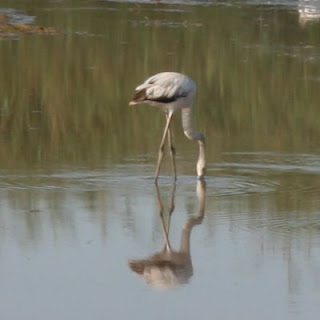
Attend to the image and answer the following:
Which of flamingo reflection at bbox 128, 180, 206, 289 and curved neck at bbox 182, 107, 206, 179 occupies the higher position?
curved neck at bbox 182, 107, 206, 179

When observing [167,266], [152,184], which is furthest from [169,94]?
[167,266]

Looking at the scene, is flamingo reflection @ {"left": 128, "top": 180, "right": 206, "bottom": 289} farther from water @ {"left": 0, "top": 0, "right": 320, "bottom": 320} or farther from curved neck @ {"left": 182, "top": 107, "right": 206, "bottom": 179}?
curved neck @ {"left": 182, "top": 107, "right": 206, "bottom": 179}

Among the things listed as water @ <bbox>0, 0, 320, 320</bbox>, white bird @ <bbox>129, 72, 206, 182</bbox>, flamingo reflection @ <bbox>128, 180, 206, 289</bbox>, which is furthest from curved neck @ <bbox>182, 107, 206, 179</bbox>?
flamingo reflection @ <bbox>128, 180, 206, 289</bbox>

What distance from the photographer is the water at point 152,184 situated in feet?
23.4

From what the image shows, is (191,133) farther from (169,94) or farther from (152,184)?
(152,184)

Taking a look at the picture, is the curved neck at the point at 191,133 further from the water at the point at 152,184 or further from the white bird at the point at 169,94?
the water at the point at 152,184

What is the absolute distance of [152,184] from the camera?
9953mm

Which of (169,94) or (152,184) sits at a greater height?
(169,94)

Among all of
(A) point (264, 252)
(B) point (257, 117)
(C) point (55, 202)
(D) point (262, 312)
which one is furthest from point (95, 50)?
(D) point (262, 312)

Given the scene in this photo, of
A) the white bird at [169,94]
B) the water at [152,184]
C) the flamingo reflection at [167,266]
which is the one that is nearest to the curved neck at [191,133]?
the white bird at [169,94]

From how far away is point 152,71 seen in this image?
15898mm

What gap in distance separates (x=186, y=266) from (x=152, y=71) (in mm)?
8393

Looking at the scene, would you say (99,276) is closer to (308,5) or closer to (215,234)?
(215,234)

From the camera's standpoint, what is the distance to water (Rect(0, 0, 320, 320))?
712cm
